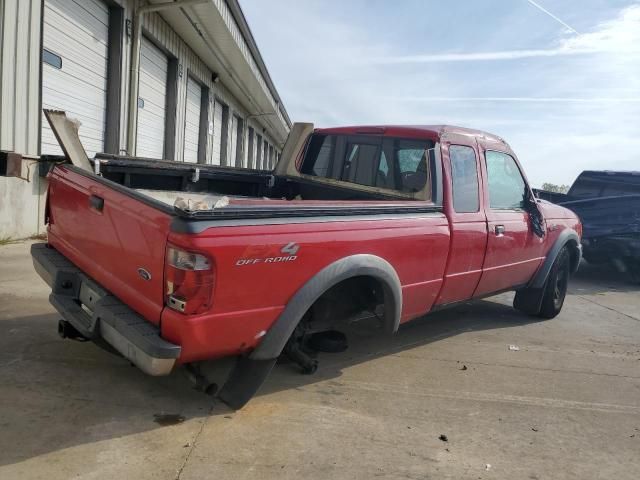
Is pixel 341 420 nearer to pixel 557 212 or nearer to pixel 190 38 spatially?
pixel 557 212

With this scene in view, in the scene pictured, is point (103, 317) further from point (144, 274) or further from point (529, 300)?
point (529, 300)

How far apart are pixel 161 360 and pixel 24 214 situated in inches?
250

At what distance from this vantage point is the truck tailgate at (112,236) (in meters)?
2.75

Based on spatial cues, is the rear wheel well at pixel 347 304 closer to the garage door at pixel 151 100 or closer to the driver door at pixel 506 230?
the driver door at pixel 506 230

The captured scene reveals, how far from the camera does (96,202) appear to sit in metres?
3.24

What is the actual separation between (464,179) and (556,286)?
2.61 meters

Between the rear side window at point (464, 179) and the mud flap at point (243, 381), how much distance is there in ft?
6.94

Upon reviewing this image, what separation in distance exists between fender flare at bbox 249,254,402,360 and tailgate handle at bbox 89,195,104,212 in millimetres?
1265

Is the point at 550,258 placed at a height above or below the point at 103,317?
above

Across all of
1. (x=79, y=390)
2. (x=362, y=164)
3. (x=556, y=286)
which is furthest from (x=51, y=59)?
(x=556, y=286)

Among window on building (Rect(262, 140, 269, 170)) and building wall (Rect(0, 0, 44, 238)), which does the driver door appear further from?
window on building (Rect(262, 140, 269, 170))

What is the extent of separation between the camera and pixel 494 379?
4234 millimetres

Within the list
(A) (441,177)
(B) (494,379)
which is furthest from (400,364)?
(A) (441,177)

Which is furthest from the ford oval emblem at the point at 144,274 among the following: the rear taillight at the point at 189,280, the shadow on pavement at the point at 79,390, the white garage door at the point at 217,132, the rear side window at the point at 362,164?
the white garage door at the point at 217,132
